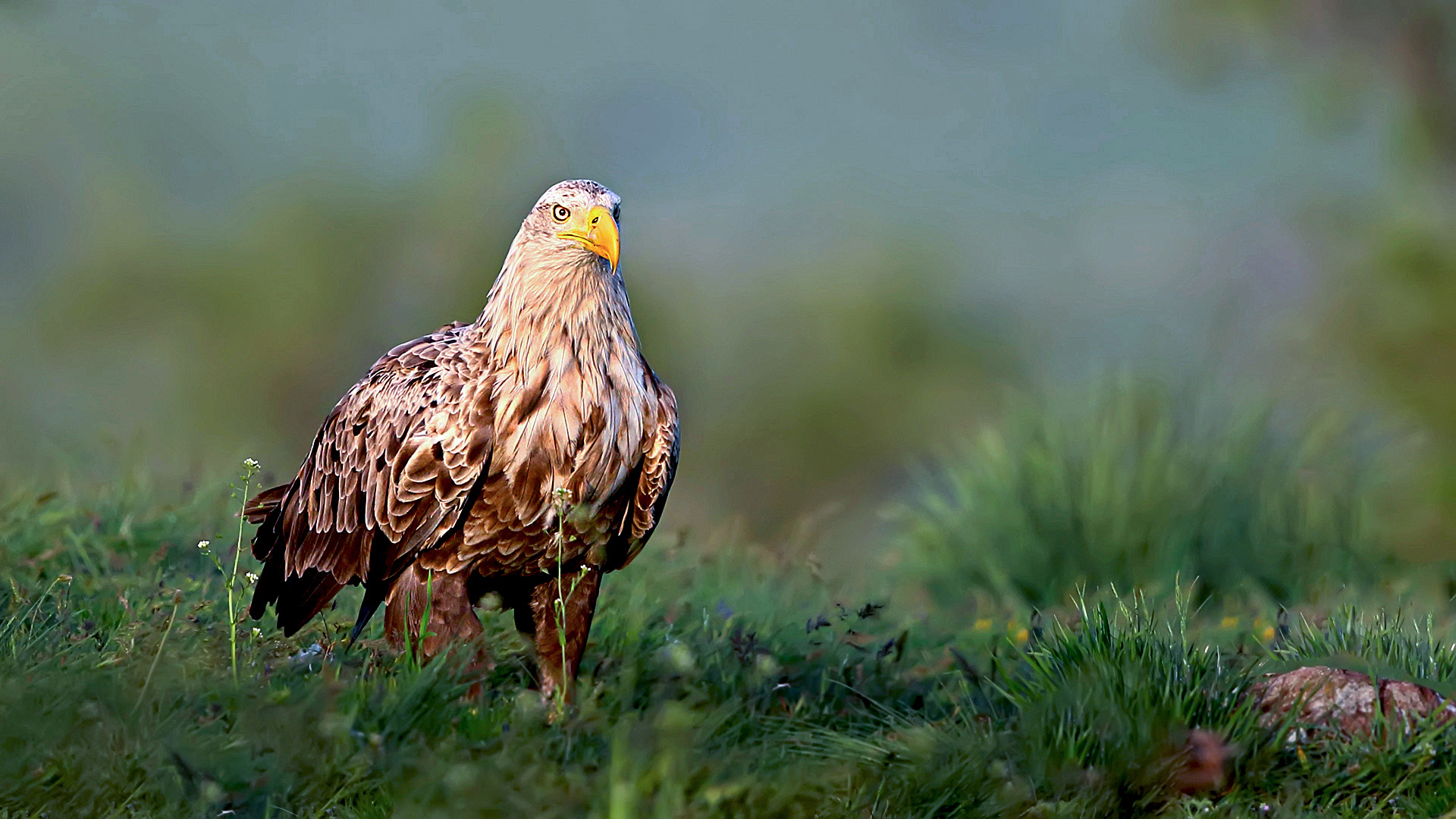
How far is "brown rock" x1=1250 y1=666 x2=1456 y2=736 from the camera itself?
13.9 ft

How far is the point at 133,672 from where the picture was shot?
4.09m

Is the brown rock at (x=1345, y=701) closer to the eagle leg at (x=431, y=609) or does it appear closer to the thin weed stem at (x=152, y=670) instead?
the eagle leg at (x=431, y=609)

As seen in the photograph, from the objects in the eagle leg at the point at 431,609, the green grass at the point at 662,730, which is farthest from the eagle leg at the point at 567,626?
the eagle leg at the point at 431,609

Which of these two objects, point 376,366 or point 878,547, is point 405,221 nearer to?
point 878,547

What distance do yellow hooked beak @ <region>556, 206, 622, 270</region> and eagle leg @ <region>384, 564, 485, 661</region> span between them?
3.85 ft

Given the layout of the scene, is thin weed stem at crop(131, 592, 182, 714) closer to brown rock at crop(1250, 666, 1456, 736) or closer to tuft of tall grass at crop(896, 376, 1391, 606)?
brown rock at crop(1250, 666, 1456, 736)

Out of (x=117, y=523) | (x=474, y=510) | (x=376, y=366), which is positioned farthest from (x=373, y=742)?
(x=117, y=523)

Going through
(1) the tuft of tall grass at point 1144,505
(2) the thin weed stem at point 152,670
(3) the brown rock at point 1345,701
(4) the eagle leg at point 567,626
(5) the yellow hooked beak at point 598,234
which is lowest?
(1) the tuft of tall grass at point 1144,505

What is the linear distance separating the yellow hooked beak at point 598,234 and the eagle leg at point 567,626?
106cm

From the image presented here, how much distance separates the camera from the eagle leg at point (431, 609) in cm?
492

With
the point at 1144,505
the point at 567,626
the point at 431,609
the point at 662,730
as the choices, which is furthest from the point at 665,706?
the point at 1144,505

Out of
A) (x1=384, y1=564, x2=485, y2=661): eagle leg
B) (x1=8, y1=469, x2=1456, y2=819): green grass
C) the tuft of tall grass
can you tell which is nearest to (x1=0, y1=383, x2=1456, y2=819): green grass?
(x1=8, y1=469, x2=1456, y2=819): green grass

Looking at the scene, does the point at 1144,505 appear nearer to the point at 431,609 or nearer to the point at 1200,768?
the point at 1200,768

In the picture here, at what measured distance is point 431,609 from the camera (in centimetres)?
501
